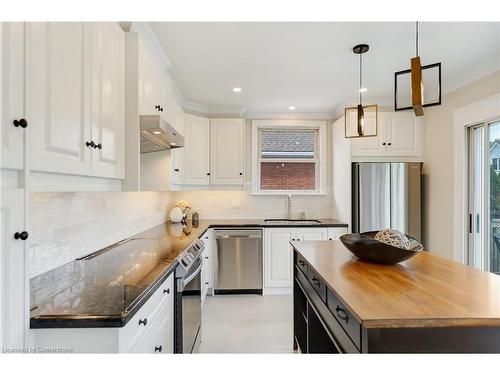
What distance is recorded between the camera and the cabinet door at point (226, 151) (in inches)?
162

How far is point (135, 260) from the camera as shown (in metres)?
1.78

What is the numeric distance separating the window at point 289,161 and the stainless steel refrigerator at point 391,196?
0.97 metres

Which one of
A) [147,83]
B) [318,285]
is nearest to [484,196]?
[318,285]

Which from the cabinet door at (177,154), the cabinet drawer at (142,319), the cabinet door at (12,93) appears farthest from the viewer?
the cabinet door at (177,154)

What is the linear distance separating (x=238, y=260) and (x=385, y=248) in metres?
2.44

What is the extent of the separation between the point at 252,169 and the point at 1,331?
3.72m

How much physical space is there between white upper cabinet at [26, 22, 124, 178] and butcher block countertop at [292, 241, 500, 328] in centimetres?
125

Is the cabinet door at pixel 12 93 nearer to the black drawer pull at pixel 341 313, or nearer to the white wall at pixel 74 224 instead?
the white wall at pixel 74 224

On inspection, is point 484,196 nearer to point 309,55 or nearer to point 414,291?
point 309,55

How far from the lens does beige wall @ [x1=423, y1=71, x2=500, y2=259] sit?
128 inches

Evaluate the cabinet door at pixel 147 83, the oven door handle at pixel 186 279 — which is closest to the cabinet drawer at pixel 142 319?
the oven door handle at pixel 186 279

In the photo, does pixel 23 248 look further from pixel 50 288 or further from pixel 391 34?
pixel 391 34

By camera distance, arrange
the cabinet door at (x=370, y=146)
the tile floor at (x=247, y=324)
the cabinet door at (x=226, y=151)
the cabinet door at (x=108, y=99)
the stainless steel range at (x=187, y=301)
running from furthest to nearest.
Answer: the cabinet door at (x=226, y=151) → the cabinet door at (x=370, y=146) → the tile floor at (x=247, y=324) → the stainless steel range at (x=187, y=301) → the cabinet door at (x=108, y=99)
